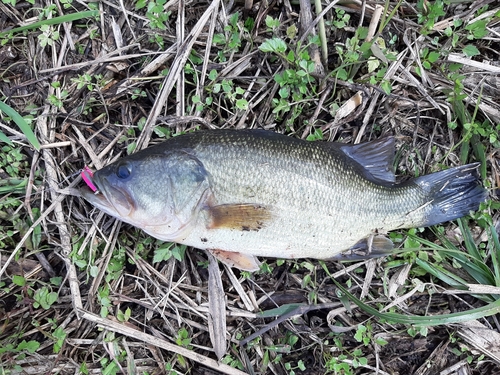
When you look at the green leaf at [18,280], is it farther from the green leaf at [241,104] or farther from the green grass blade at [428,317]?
the green grass blade at [428,317]

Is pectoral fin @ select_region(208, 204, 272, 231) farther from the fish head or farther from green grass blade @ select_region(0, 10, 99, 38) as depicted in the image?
green grass blade @ select_region(0, 10, 99, 38)

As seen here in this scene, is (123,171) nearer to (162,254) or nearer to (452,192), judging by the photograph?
(162,254)

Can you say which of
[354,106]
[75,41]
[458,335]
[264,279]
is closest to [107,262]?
[264,279]

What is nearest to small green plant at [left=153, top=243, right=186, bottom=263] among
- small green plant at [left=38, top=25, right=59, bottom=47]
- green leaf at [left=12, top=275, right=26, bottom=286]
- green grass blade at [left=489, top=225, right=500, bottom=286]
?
green leaf at [left=12, top=275, right=26, bottom=286]

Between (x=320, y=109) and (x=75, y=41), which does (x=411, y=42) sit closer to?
(x=320, y=109)

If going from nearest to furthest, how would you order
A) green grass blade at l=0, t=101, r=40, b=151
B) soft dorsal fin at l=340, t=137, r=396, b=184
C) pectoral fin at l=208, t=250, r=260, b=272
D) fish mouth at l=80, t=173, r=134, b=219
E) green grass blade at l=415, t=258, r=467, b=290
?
fish mouth at l=80, t=173, r=134, b=219
green grass blade at l=0, t=101, r=40, b=151
pectoral fin at l=208, t=250, r=260, b=272
soft dorsal fin at l=340, t=137, r=396, b=184
green grass blade at l=415, t=258, r=467, b=290

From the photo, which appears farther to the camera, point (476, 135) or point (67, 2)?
point (476, 135)

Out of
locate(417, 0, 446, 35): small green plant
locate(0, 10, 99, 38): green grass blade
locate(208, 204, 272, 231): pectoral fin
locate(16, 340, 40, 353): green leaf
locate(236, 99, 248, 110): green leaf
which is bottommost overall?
locate(16, 340, 40, 353): green leaf

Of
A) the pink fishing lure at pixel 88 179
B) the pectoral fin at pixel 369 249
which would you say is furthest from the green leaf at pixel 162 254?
the pectoral fin at pixel 369 249
